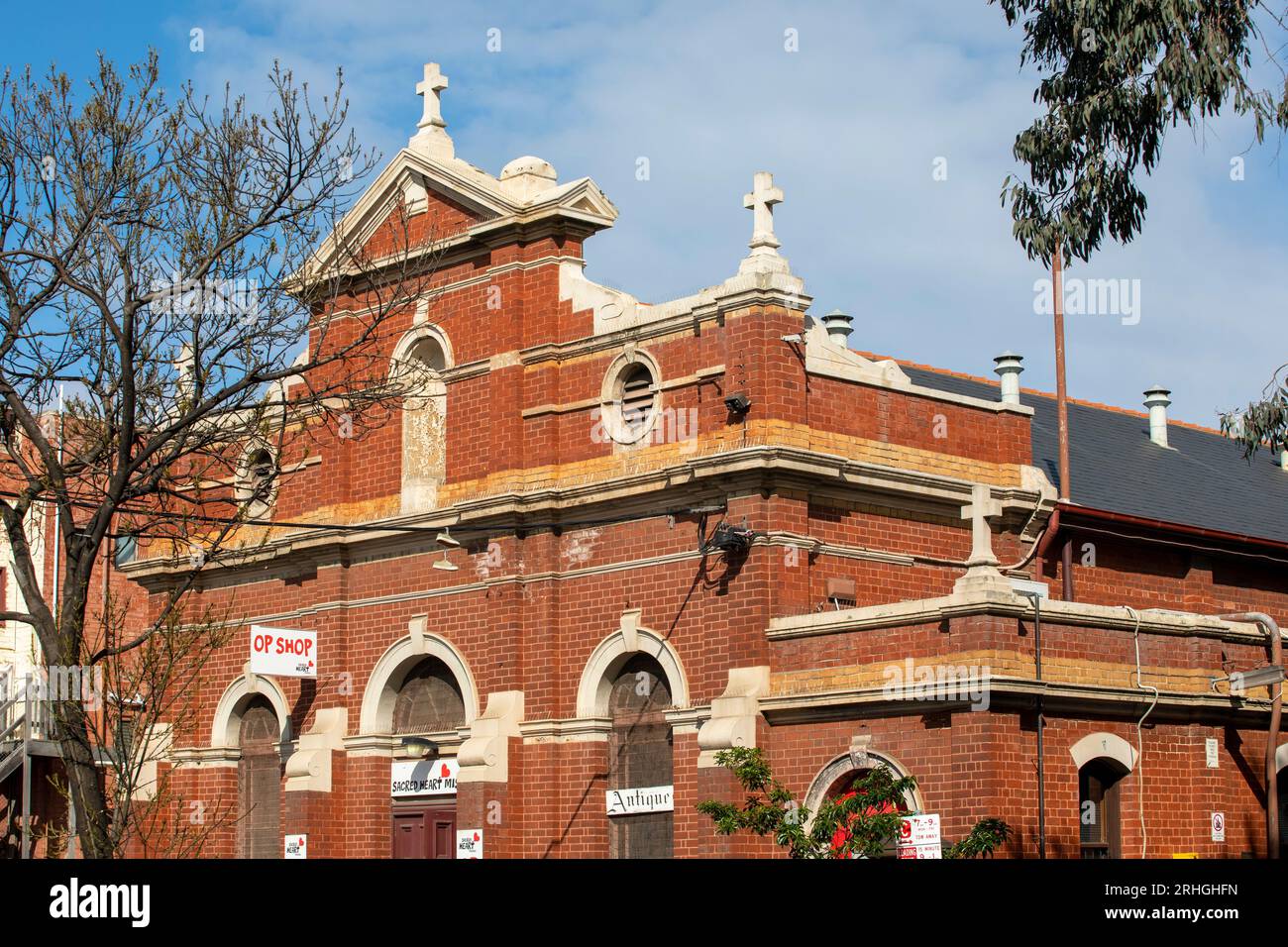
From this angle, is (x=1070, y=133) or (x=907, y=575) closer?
(x=1070, y=133)

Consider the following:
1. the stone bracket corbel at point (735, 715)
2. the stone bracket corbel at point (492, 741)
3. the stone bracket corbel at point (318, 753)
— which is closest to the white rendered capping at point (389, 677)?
the stone bracket corbel at point (318, 753)

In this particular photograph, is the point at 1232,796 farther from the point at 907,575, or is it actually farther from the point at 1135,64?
the point at 1135,64

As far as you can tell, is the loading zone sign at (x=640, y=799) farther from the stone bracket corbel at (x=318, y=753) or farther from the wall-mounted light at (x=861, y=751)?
the stone bracket corbel at (x=318, y=753)

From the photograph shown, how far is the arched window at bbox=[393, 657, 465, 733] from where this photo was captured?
26.3m

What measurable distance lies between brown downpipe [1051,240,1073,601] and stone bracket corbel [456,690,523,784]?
26.0ft

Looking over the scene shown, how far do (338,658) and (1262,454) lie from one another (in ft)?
62.0

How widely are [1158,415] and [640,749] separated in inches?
583

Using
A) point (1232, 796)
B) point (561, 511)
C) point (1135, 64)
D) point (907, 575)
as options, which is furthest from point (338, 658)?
point (1135, 64)

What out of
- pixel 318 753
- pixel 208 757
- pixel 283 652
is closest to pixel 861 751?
pixel 318 753

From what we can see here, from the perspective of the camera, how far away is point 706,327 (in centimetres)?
2364

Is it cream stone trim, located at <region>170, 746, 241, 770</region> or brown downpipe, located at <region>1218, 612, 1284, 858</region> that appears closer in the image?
brown downpipe, located at <region>1218, 612, 1284, 858</region>

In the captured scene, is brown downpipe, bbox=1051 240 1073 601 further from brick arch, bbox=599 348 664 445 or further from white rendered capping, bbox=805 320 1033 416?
brick arch, bbox=599 348 664 445

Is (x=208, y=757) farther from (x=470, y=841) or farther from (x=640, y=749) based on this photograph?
(x=640, y=749)

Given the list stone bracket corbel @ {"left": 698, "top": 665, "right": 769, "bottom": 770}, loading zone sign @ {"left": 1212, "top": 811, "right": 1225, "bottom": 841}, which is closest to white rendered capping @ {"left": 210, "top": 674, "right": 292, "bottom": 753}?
stone bracket corbel @ {"left": 698, "top": 665, "right": 769, "bottom": 770}
